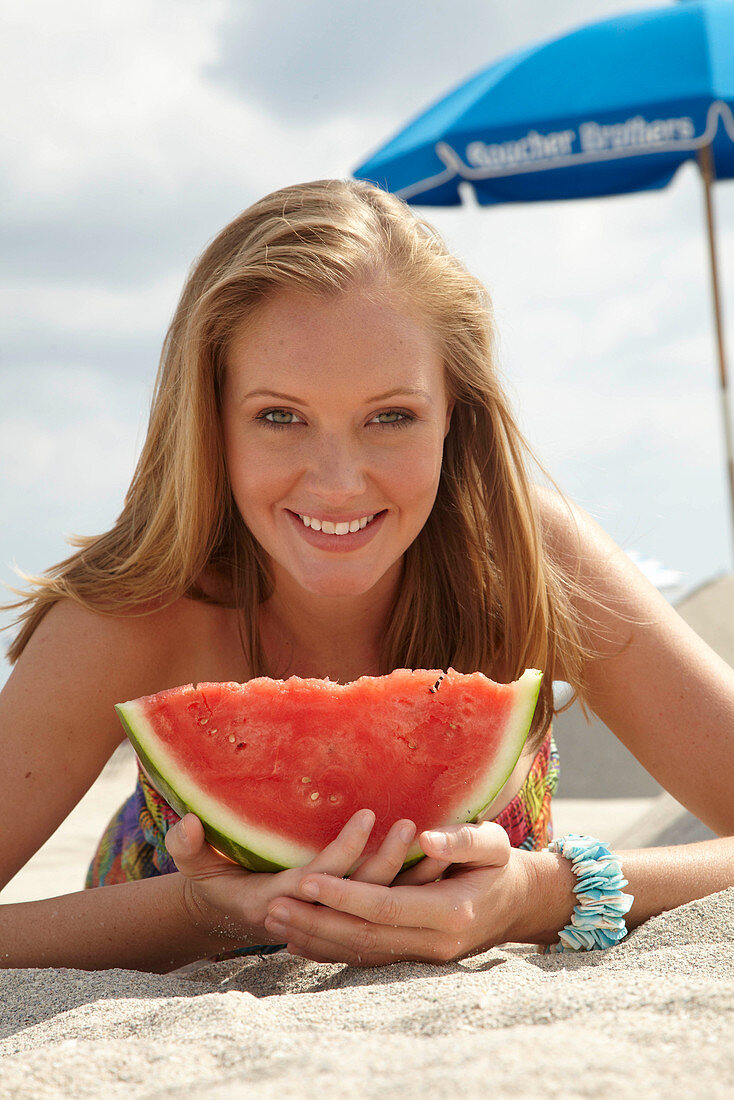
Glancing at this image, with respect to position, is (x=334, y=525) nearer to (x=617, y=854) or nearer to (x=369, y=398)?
(x=369, y=398)

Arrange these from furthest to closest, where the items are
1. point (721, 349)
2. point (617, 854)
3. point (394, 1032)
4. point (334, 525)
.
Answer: point (721, 349), point (334, 525), point (617, 854), point (394, 1032)

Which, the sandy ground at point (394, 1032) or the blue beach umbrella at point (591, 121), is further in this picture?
the blue beach umbrella at point (591, 121)

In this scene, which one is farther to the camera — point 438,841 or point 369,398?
point 369,398

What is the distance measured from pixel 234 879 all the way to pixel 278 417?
1.02 meters

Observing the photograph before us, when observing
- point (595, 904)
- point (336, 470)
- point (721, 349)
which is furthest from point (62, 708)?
point (721, 349)

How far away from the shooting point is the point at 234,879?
182 centimetres

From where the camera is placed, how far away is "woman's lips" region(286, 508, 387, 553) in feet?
7.40

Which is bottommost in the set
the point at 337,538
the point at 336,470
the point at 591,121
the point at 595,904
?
the point at 595,904

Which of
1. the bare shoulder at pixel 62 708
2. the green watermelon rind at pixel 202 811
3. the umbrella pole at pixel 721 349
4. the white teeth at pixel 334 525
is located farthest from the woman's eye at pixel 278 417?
the umbrella pole at pixel 721 349

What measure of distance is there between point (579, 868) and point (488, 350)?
53.4 inches

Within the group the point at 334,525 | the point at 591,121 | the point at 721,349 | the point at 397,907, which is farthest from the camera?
the point at 721,349

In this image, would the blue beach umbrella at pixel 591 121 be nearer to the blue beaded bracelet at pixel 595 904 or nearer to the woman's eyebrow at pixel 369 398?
the woman's eyebrow at pixel 369 398

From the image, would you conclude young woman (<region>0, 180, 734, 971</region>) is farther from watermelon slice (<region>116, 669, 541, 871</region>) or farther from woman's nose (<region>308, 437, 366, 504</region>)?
watermelon slice (<region>116, 669, 541, 871</region>)

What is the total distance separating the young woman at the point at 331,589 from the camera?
204cm
